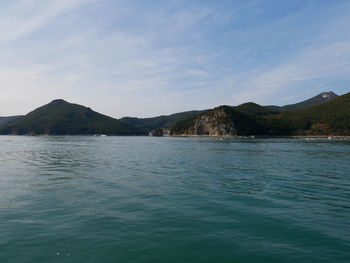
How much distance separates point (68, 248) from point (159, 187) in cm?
1478

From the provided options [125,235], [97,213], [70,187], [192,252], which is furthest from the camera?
[70,187]

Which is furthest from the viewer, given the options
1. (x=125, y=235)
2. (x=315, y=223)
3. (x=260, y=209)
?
(x=260, y=209)

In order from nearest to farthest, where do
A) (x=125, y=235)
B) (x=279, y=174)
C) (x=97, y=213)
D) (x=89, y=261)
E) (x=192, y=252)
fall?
1. (x=89, y=261)
2. (x=192, y=252)
3. (x=125, y=235)
4. (x=97, y=213)
5. (x=279, y=174)

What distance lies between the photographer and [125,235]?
1374 cm

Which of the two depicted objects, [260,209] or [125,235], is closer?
[125,235]

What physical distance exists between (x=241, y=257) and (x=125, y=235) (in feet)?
19.2

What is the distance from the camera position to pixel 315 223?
15.7m

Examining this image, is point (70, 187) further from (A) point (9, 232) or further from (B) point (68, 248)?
(B) point (68, 248)

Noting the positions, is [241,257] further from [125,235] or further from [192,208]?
[192,208]

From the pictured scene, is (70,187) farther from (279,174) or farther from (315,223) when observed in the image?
(279,174)

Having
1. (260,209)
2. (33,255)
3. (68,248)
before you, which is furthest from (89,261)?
(260,209)

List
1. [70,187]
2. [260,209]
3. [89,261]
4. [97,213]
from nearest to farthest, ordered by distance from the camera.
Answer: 1. [89,261]
2. [97,213]
3. [260,209]
4. [70,187]

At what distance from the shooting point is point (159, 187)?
26547 millimetres

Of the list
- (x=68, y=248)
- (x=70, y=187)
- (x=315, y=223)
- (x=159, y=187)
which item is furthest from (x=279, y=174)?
(x=68, y=248)
